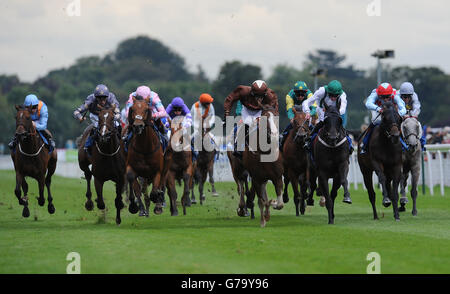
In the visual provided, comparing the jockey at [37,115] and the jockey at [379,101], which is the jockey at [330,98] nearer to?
the jockey at [379,101]

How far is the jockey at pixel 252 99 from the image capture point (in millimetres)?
13508

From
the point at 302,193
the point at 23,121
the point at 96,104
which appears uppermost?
the point at 96,104

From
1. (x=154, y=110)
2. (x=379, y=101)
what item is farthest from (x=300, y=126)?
(x=154, y=110)

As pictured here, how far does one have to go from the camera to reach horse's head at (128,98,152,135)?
1295 centimetres

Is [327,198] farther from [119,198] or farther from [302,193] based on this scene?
[119,198]

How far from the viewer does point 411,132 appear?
50.2ft

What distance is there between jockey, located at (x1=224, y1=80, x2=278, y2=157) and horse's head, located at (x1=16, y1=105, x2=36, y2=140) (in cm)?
337

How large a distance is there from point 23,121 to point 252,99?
3.87m

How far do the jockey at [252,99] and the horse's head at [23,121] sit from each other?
337cm

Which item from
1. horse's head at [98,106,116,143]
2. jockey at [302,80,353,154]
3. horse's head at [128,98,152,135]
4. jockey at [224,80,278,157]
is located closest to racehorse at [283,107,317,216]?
jockey at [302,80,353,154]

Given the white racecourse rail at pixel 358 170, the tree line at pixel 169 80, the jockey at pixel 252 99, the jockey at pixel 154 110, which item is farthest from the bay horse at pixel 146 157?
the tree line at pixel 169 80
